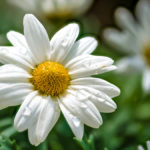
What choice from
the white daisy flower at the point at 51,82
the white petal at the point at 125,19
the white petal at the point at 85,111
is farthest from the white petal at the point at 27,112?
the white petal at the point at 125,19

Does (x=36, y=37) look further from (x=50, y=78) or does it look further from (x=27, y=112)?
(x=27, y=112)

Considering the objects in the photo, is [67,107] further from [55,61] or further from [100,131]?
[100,131]

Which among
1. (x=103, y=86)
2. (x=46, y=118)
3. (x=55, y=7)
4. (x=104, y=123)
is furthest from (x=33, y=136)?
(x=55, y=7)

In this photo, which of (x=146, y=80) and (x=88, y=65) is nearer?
(x=88, y=65)

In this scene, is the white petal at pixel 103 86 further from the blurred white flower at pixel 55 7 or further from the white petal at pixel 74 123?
the blurred white flower at pixel 55 7

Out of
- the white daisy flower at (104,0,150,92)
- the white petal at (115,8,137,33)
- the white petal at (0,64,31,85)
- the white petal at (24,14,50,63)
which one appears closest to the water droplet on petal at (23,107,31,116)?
the white petal at (0,64,31,85)
